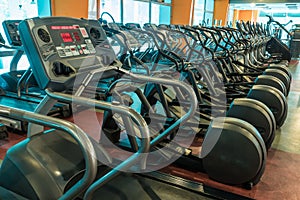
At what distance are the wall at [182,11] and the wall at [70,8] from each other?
6.54 meters

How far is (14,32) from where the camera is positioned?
3932 millimetres

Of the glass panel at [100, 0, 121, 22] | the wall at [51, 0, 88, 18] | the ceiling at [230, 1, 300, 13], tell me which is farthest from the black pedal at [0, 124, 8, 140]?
the ceiling at [230, 1, 300, 13]

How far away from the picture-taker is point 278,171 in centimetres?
254

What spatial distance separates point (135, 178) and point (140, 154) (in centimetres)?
64

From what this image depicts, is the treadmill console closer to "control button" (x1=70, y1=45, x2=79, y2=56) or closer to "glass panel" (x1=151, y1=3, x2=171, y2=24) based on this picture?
"control button" (x1=70, y1=45, x2=79, y2=56)

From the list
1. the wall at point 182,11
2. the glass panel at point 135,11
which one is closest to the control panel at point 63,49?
the glass panel at point 135,11

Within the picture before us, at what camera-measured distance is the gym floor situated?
2.21m

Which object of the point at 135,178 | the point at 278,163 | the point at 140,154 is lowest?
the point at 278,163

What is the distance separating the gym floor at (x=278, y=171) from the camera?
221cm

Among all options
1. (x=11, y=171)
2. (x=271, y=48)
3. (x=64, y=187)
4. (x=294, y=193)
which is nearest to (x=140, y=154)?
(x=64, y=187)

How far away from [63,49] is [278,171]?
221 cm

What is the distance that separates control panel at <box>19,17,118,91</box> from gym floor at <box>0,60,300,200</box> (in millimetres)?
1255

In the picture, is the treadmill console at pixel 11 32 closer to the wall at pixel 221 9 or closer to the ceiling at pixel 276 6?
the wall at pixel 221 9

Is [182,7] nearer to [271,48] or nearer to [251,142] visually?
[271,48]
